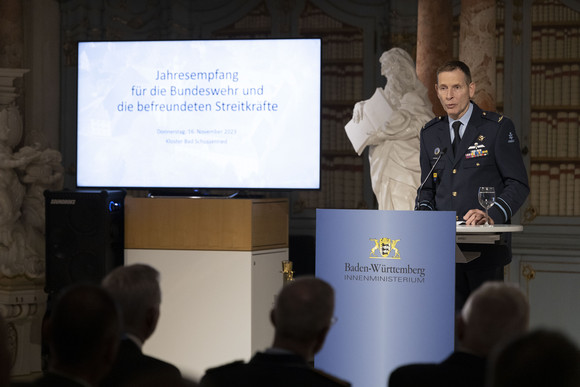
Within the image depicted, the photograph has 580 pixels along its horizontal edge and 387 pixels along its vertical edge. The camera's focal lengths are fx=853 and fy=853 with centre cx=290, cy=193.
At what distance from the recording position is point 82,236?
4.87 m

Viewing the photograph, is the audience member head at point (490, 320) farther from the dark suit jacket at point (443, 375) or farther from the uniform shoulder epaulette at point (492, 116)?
the uniform shoulder epaulette at point (492, 116)

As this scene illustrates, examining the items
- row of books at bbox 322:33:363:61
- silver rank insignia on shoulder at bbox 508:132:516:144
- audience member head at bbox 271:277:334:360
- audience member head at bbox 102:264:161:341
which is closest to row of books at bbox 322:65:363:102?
row of books at bbox 322:33:363:61

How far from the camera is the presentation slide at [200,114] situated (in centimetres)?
517

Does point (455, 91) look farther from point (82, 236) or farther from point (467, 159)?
point (82, 236)

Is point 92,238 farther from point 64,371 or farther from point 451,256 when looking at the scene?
point 64,371

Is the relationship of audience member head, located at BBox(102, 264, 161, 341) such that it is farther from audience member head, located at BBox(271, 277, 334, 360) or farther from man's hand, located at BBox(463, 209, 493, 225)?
man's hand, located at BBox(463, 209, 493, 225)

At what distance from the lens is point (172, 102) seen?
17.2 ft

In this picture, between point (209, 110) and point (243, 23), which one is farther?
point (243, 23)

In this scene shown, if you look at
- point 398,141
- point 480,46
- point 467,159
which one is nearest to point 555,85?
point 480,46

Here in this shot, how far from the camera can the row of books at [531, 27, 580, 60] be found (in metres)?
6.52

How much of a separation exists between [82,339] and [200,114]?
11.7ft

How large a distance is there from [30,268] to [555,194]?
391cm

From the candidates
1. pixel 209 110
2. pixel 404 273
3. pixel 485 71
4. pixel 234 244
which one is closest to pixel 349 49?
pixel 485 71

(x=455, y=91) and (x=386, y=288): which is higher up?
(x=455, y=91)
